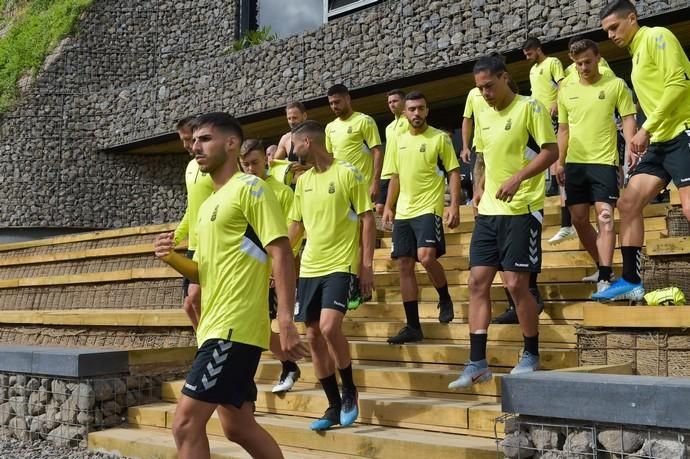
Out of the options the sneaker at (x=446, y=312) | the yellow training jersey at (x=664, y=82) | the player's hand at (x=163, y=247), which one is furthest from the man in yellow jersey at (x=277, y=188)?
the yellow training jersey at (x=664, y=82)

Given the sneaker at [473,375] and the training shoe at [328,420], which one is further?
the training shoe at [328,420]

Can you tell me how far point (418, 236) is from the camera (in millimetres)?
6805

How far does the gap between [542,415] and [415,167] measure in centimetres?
338

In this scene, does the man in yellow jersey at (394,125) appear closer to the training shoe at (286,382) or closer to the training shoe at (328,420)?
the training shoe at (286,382)

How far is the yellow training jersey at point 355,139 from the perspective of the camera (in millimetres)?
8102

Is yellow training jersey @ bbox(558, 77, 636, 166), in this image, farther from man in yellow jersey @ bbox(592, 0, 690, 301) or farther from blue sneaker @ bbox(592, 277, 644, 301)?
blue sneaker @ bbox(592, 277, 644, 301)

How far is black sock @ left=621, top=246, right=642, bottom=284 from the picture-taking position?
17.4 feet

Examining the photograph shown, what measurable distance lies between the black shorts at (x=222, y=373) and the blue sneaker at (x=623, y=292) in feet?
8.33

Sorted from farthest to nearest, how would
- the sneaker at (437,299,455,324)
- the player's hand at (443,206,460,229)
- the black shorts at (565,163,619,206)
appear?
A: the sneaker at (437,299,455,324) → the player's hand at (443,206,460,229) → the black shorts at (565,163,619,206)

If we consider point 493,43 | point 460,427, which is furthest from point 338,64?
point 460,427

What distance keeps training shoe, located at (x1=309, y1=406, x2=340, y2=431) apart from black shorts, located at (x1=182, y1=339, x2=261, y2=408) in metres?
1.60

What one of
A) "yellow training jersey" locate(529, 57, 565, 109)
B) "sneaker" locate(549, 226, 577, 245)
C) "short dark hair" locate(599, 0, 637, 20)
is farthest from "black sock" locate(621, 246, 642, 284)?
"yellow training jersey" locate(529, 57, 565, 109)

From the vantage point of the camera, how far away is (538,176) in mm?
5477

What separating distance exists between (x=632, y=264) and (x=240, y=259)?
275cm
